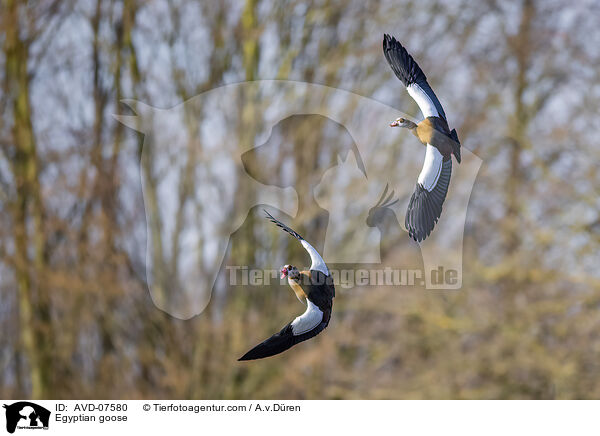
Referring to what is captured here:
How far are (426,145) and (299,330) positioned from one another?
22cm

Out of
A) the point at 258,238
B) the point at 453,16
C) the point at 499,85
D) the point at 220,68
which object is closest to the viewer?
the point at 258,238

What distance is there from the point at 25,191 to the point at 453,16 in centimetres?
136

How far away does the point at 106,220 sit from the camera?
7.11 feet

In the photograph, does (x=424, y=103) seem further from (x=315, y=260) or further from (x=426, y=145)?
(x=315, y=260)

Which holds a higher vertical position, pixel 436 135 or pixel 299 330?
pixel 436 135

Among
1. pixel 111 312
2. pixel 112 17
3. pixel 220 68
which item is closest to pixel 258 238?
pixel 220 68

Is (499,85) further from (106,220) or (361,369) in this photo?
(106,220)

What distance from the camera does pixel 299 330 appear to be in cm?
65

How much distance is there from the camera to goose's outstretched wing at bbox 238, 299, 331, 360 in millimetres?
627

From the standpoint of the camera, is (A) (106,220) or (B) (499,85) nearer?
(A) (106,220)

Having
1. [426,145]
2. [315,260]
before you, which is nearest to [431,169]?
[426,145]

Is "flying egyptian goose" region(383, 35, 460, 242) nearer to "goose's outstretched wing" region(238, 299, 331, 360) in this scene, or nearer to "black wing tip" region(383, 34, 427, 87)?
"black wing tip" region(383, 34, 427, 87)
